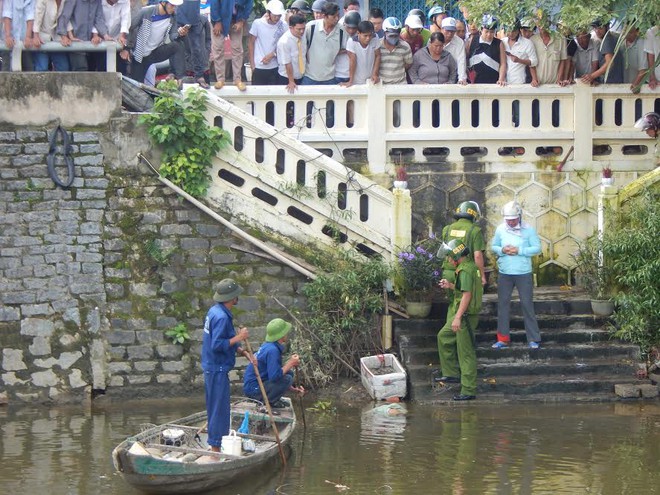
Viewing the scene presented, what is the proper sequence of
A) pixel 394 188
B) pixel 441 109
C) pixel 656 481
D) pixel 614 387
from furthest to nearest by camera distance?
1. pixel 441 109
2. pixel 394 188
3. pixel 614 387
4. pixel 656 481

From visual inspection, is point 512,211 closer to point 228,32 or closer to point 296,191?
point 296,191

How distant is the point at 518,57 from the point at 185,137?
462cm

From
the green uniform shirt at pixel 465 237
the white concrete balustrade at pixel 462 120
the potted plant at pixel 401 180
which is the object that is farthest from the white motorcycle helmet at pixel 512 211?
the white concrete balustrade at pixel 462 120

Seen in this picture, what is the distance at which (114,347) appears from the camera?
14.6 metres

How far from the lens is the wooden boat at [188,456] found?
1055 cm

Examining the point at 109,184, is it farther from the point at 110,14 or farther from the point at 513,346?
the point at 513,346

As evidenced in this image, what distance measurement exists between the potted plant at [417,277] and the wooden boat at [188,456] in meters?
2.94

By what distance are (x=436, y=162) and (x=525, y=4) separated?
236cm

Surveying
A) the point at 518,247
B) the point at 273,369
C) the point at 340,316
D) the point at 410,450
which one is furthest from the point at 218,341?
the point at 518,247

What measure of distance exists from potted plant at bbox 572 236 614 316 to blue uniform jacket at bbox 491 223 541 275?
3.43 feet

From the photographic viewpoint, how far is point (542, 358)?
47.5 feet

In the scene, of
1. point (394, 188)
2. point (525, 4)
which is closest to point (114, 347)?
point (394, 188)

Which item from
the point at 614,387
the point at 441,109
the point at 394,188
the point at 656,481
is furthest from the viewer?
the point at 441,109

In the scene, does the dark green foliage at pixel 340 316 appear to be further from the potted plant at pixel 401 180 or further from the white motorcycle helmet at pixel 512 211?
the white motorcycle helmet at pixel 512 211
